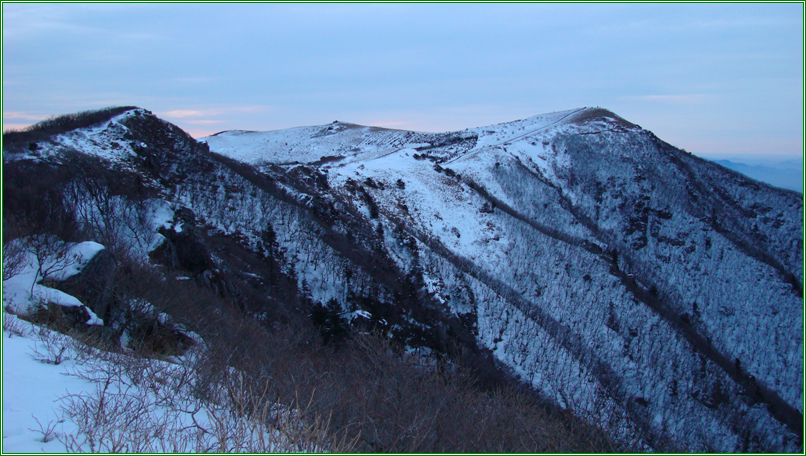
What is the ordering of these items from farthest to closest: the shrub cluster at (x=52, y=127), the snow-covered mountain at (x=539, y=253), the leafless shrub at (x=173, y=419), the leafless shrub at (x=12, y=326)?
the snow-covered mountain at (x=539, y=253)
the shrub cluster at (x=52, y=127)
the leafless shrub at (x=12, y=326)
the leafless shrub at (x=173, y=419)

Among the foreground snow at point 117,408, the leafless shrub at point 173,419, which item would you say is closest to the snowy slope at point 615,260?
the leafless shrub at point 173,419

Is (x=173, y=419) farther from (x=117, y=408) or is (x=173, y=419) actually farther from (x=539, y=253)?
(x=539, y=253)

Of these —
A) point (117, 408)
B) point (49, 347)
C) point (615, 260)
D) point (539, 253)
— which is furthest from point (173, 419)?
point (615, 260)

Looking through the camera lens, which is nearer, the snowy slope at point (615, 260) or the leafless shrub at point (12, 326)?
the leafless shrub at point (12, 326)

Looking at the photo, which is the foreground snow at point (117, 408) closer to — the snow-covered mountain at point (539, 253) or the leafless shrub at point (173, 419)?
the leafless shrub at point (173, 419)

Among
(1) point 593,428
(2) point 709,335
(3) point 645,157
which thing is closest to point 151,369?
(1) point 593,428

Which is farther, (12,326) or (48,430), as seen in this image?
(12,326)

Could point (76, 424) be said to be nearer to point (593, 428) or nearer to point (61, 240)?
point (61, 240)

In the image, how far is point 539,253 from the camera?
4756 cm

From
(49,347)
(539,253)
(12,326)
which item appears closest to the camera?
(49,347)

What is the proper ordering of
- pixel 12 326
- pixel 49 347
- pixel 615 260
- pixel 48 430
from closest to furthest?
pixel 48 430 → pixel 49 347 → pixel 12 326 → pixel 615 260

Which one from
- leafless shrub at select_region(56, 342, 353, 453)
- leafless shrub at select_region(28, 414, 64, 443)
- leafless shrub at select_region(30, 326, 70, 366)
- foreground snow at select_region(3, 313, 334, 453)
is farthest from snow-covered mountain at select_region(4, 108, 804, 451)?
leafless shrub at select_region(28, 414, 64, 443)

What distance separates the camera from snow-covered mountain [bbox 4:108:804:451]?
31047mm

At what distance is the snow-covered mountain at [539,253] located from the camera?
31.0 m
